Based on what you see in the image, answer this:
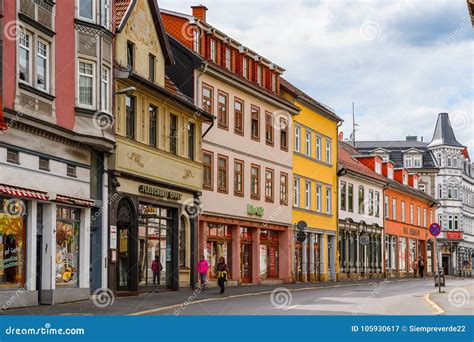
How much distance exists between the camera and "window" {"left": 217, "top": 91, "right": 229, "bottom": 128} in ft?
149

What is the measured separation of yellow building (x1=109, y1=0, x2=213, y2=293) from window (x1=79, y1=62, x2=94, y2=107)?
152 centimetres

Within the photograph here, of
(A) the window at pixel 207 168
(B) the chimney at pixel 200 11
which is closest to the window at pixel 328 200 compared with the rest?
(B) the chimney at pixel 200 11

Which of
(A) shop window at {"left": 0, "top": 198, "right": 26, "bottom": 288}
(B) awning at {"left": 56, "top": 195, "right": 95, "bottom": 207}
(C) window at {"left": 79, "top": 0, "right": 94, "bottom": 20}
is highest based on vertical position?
(C) window at {"left": 79, "top": 0, "right": 94, "bottom": 20}

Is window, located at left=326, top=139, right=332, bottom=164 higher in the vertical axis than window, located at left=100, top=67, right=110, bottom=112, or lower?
higher

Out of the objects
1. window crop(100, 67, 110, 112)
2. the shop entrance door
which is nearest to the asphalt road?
window crop(100, 67, 110, 112)

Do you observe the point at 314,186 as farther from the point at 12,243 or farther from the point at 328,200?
the point at 12,243

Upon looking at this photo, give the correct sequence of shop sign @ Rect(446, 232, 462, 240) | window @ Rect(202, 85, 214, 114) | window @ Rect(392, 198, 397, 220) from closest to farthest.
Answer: window @ Rect(202, 85, 214, 114) → window @ Rect(392, 198, 397, 220) → shop sign @ Rect(446, 232, 462, 240)

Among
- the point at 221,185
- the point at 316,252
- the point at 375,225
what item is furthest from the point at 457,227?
the point at 221,185

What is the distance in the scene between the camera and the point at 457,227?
112 metres

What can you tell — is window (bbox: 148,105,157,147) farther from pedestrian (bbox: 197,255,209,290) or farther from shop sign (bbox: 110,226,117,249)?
pedestrian (bbox: 197,255,209,290)

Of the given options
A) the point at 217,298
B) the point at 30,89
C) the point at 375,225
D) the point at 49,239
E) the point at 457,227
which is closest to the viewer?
the point at 30,89

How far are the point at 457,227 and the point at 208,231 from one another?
2875 inches

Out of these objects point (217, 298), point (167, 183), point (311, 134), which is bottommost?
point (217, 298)

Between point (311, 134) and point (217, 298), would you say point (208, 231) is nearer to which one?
point (217, 298)
